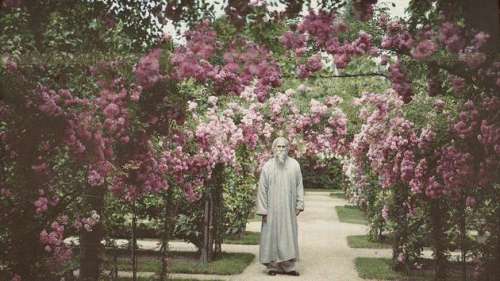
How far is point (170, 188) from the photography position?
8594 millimetres

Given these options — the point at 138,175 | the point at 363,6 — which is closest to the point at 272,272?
the point at 138,175

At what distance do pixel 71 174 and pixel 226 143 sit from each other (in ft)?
14.6

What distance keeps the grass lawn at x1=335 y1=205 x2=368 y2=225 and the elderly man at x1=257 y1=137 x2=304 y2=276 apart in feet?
29.2

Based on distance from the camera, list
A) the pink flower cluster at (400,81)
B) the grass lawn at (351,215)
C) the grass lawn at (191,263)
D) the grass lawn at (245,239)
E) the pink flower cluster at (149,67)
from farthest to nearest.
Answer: the grass lawn at (351,215) → the grass lawn at (245,239) → the grass lawn at (191,263) → the pink flower cluster at (400,81) → the pink flower cluster at (149,67)

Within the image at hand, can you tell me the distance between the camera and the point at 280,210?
9.67m

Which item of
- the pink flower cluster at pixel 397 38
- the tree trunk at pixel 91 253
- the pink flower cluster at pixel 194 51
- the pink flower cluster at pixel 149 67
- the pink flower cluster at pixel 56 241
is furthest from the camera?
the tree trunk at pixel 91 253

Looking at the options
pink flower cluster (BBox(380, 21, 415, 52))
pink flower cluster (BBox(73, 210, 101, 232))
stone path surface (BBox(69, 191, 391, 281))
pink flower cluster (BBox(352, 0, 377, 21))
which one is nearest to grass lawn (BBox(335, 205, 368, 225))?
stone path surface (BBox(69, 191, 391, 281))

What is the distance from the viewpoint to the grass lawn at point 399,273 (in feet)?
30.8

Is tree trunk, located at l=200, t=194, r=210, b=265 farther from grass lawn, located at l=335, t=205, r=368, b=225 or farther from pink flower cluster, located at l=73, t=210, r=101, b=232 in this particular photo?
grass lawn, located at l=335, t=205, r=368, b=225

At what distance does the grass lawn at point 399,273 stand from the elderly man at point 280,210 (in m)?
1.04

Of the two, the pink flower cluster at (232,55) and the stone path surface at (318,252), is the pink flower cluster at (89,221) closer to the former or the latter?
the pink flower cluster at (232,55)

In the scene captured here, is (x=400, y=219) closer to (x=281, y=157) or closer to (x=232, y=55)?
(x=281, y=157)

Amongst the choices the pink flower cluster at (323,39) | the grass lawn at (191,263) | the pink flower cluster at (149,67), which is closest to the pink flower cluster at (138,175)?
the pink flower cluster at (149,67)

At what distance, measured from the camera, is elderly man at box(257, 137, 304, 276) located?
959cm
